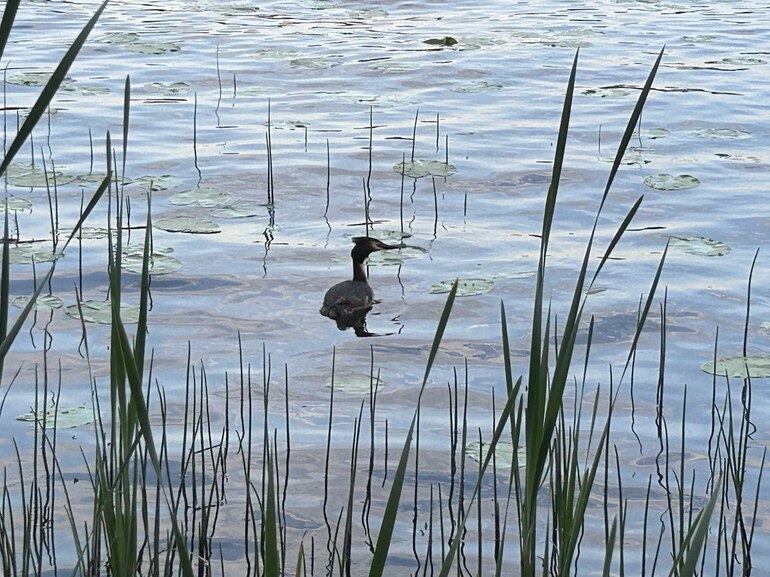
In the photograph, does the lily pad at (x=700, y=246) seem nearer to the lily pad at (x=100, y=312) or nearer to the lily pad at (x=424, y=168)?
the lily pad at (x=424, y=168)

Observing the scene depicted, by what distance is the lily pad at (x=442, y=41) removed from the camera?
1177 centimetres

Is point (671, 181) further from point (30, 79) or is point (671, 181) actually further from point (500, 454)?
point (30, 79)

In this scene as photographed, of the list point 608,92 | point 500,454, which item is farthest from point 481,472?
point 608,92

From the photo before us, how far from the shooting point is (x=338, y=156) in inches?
317

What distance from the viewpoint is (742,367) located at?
4.69 m

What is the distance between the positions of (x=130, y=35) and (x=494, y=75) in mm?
3828

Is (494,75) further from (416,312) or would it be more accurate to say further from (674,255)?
(416,312)

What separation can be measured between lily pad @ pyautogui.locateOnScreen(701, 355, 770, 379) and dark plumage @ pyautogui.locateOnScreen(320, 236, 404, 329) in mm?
1528

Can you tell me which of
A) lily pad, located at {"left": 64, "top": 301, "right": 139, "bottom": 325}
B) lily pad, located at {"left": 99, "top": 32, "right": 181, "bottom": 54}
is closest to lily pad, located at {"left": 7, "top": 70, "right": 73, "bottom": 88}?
lily pad, located at {"left": 99, "top": 32, "right": 181, "bottom": 54}

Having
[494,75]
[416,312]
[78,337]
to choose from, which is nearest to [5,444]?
[78,337]

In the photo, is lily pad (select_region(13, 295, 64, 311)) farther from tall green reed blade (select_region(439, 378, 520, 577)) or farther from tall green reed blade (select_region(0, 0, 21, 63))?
tall green reed blade (select_region(0, 0, 21, 63))

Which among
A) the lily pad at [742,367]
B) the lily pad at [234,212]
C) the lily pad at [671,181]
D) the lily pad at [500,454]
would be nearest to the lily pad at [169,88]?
the lily pad at [234,212]

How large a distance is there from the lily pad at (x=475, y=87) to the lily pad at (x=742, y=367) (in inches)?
216

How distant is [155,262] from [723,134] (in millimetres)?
4260
